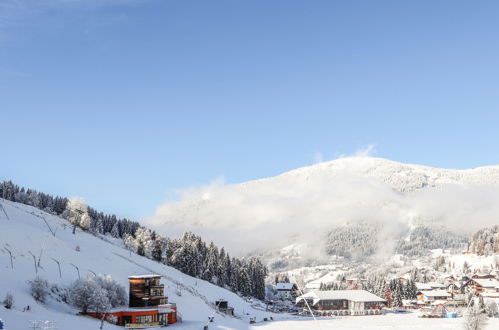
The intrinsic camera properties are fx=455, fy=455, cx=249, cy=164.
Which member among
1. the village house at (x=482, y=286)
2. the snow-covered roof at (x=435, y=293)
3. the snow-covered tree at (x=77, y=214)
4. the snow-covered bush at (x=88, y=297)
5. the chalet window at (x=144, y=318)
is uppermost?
the snow-covered tree at (x=77, y=214)

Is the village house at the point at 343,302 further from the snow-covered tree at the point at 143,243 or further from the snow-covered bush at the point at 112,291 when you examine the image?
the snow-covered bush at the point at 112,291

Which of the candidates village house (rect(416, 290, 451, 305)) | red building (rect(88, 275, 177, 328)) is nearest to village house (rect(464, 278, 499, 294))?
village house (rect(416, 290, 451, 305))

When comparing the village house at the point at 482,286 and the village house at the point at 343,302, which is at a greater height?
the village house at the point at 482,286

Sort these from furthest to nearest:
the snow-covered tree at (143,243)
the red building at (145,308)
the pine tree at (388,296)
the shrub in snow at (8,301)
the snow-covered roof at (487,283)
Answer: the snow-covered roof at (487,283), the pine tree at (388,296), the snow-covered tree at (143,243), the red building at (145,308), the shrub in snow at (8,301)

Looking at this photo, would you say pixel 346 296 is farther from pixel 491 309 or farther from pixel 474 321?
pixel 474 321

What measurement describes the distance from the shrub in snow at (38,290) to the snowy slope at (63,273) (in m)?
1.00

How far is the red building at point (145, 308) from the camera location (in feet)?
241

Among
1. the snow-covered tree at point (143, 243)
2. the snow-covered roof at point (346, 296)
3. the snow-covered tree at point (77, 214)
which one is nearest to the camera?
the snow-covered tree at point (77, 214)

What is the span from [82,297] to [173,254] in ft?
310

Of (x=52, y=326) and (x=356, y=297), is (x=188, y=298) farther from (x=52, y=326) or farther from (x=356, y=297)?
(x=356, y=297)

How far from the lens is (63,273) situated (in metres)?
81.9

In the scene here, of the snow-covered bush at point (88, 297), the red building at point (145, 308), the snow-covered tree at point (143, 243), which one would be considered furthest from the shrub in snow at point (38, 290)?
the snow-covered tree at point (143, 243)

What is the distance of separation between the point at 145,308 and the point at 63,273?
1673 centimetres

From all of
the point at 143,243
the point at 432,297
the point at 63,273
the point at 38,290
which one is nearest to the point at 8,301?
the point at 38,290
